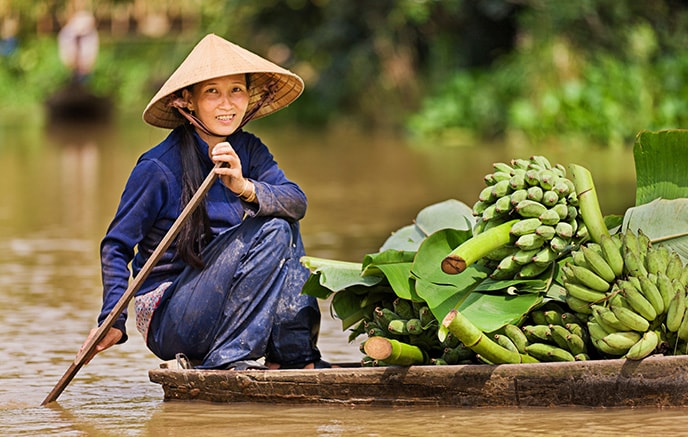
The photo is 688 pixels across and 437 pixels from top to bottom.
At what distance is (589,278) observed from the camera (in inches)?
167

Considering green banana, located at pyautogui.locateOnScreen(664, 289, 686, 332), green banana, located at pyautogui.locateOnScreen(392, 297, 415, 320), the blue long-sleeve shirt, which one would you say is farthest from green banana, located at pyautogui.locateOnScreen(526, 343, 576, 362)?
the blue long-sleeve shirt

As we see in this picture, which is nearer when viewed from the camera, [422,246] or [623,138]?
[422,246]

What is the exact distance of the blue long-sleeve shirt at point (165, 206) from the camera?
14.9ft

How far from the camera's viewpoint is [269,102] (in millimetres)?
4801

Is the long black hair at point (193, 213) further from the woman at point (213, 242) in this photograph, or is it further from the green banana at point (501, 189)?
the green banana at point (501, 189)

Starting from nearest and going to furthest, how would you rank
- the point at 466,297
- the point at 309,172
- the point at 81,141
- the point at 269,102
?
the point at 466,297
the point at 269,102
the point at 309,172
the point at 81,141

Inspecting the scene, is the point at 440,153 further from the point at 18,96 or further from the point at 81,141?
the point at 18,96

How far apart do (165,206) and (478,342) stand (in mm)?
1165

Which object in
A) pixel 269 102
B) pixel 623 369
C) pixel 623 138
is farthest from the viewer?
pixel 623 138

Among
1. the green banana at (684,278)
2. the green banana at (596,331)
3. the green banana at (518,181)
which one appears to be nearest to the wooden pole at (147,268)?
the green banana at (518,181)

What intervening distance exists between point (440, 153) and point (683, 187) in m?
12.7

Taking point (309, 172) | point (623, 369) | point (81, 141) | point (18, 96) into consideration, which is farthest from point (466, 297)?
point (18, 96)

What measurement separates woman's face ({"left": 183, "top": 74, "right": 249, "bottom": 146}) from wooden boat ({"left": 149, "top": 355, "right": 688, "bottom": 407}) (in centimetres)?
81

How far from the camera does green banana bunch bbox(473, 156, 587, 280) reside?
436cm
